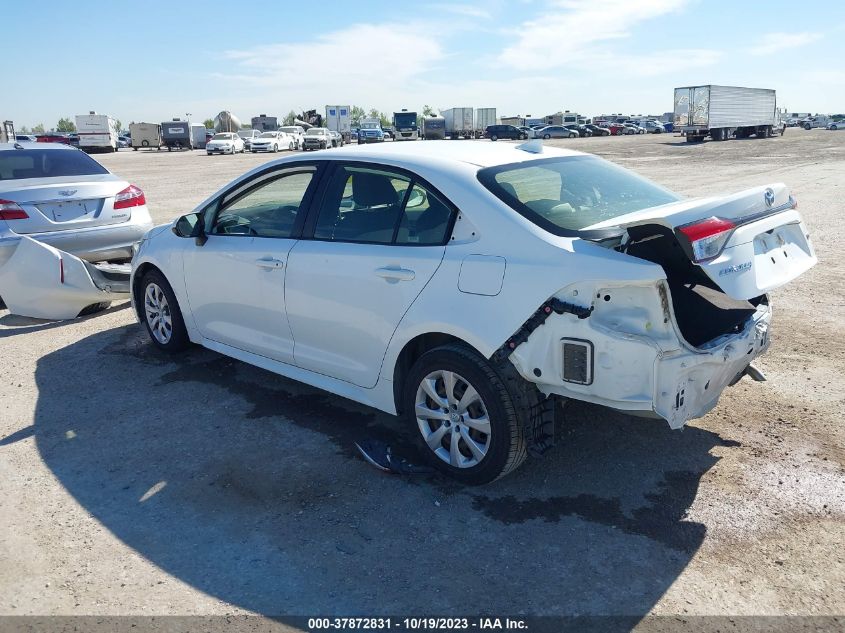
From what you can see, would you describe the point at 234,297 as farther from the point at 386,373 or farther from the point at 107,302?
the point at 107,302

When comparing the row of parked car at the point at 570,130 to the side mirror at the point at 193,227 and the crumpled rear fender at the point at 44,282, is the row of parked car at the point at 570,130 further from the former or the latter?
the side mirror at the point at 193,227

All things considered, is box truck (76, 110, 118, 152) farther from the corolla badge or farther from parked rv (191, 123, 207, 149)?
the corolla badge

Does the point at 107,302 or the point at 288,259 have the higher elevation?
the point at 288,259

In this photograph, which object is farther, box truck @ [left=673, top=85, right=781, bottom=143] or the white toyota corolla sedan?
box truck @ [left=673, top=85, right=781, bottom=143]

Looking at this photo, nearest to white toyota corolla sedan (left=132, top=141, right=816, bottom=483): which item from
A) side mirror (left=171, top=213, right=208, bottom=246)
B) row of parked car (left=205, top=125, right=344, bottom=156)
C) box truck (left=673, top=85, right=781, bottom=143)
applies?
side mirror (left=171, top=213, right=208, bottom=246)

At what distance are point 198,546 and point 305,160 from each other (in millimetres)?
2514

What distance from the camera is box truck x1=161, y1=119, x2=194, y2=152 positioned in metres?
63.2

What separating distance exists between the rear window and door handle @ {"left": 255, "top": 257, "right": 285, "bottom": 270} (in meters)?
4.48

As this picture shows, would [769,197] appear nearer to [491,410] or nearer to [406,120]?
[491,410]

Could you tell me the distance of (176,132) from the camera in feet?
208

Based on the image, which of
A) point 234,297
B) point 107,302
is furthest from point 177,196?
point 234,297

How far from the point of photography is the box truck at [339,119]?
213 ft

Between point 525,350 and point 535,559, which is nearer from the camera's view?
point 535,559

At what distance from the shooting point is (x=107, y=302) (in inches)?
302
